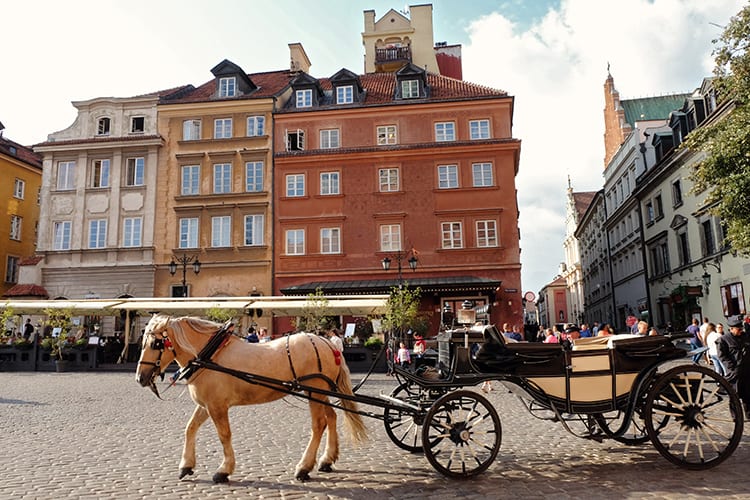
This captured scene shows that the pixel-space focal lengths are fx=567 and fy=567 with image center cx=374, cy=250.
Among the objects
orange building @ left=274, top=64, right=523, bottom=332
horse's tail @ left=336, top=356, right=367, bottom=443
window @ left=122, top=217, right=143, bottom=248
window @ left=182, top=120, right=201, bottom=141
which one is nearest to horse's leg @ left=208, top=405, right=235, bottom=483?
horse's tail @ left=336, top=356, right=367, bottom=443

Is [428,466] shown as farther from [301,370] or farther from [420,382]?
[301,370]

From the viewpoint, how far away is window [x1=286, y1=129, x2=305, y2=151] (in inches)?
1259

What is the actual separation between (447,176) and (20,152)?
32.5 meters

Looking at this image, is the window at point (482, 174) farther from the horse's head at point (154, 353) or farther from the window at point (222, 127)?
the horse's head at point (154, 353)

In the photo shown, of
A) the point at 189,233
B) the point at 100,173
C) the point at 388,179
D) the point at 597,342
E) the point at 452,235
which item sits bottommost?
the point at 597,342

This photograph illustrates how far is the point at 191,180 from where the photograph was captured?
3225 centimetres

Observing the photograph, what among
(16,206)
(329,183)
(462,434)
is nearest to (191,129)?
(329,183)

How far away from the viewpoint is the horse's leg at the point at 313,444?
5.89m

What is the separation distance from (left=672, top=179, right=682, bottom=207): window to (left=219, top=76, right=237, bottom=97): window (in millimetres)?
25663

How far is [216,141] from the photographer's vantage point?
1271 inches

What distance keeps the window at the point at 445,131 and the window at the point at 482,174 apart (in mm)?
2136

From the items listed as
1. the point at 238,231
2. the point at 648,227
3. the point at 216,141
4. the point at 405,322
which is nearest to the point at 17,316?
the point at 238,231

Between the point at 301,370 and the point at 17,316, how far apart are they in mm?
24393

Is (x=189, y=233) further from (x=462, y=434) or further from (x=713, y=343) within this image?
(x=462, y=434)
